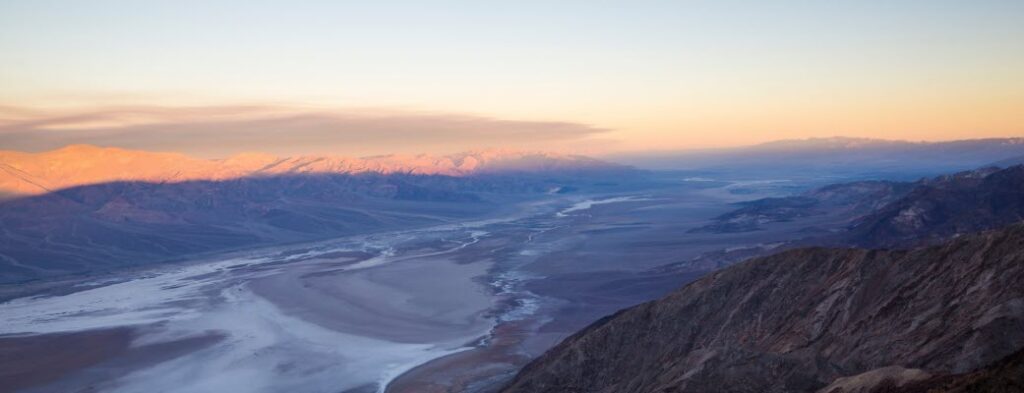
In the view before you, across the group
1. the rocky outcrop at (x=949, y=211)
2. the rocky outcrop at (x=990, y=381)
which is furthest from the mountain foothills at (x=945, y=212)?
the rocky outcrop at (x=990, y=381)

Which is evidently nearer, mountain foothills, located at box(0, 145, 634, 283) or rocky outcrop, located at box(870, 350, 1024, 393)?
rocky outcrop, located at box(870, 350, 1024, 393)

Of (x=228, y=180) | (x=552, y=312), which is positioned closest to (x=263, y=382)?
(x=552, y=312)

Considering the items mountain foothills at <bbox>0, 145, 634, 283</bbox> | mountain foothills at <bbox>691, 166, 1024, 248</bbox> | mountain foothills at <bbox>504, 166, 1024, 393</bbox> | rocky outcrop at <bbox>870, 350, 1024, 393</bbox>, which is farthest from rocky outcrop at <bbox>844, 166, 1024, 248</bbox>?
mountain foothills at <bbox>0, 145, 634, 283</bbox>

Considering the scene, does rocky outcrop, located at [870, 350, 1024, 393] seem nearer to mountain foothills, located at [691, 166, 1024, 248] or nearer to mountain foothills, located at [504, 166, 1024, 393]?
mountain foothills, located at [504, 166, 1024, 393]

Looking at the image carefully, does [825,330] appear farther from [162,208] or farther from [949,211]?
[162,208]

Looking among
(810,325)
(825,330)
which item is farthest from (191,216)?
(825,330)

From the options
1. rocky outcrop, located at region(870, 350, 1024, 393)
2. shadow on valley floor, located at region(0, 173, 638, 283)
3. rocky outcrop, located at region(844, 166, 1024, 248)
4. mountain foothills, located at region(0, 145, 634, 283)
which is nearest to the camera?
rocky outcrop, located at region(870, 350, 1024, 393)

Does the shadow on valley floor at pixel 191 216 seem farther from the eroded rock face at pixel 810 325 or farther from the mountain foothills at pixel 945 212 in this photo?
the mountain foothills at pixel 945 212
